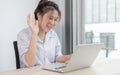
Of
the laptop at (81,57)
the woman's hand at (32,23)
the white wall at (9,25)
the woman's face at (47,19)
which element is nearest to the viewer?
the laptop at (81,57)

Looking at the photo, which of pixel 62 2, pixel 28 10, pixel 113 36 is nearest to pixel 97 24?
pixel 113 36

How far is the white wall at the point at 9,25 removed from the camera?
2729 millimetres

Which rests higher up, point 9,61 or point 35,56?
point 35,56

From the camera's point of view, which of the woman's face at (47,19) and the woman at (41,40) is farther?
the woman's face at (47,19)

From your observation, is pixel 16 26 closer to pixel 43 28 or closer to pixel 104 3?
pixel 43 28

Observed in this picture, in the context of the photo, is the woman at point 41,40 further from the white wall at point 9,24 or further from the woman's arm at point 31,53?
the white wall at point 9,24

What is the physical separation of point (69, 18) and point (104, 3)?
1.82ft

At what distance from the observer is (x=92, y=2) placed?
2938mm

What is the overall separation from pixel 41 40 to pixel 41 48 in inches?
3.2

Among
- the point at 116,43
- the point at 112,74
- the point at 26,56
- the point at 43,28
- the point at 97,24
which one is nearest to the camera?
the point at 112,74

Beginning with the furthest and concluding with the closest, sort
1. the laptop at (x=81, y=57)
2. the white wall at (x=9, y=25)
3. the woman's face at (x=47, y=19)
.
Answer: the white wall at (x=9, y=25), the woman's face at (x=47, y=19), the laptop at (x=81, y=57)

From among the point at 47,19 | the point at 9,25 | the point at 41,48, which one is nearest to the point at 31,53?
the point at 41,48

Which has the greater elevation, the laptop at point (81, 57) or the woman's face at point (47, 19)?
the woman's face at point (47, 19)

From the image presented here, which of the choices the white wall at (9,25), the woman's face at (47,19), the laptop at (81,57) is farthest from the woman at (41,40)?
the white wall at (9,25)
